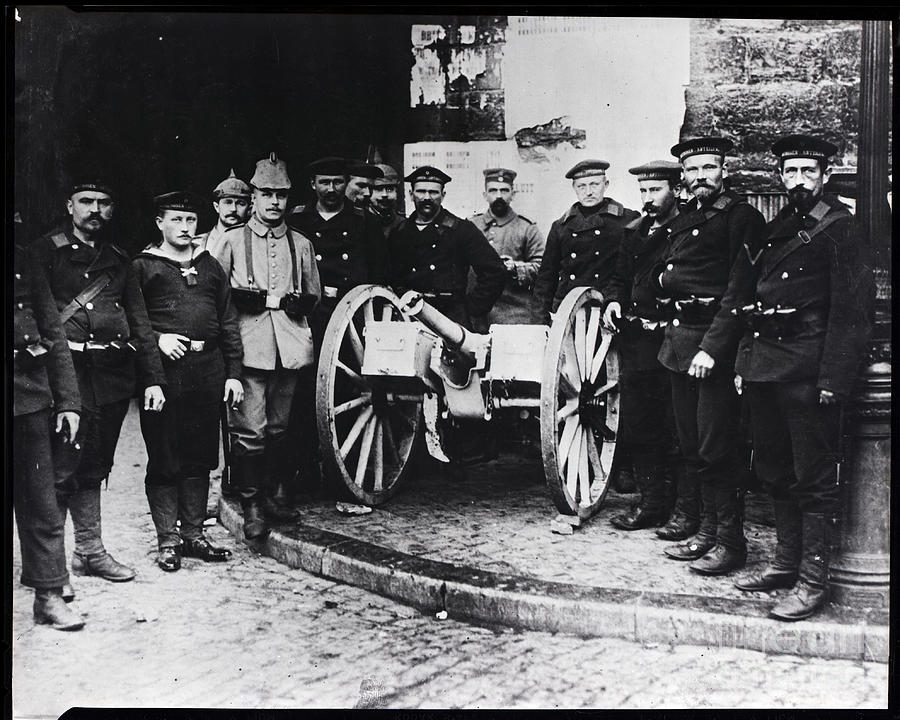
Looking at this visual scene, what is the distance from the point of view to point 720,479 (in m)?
4.55

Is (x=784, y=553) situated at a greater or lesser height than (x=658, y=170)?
lesser

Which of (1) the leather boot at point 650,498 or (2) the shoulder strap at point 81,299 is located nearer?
(2) the shoulder strap at point 81,299

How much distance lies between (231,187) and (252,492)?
1.58 meters

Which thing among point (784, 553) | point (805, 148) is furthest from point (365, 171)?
point (784, 553)

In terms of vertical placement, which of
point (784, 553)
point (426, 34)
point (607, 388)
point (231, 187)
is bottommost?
point (784, 553)

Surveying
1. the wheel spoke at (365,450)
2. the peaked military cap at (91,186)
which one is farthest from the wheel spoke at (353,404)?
the peaked military cap at (91,186)

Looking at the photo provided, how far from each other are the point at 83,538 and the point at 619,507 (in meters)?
2.77

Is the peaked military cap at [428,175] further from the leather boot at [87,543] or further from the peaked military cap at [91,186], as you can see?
the leather boot at [87,543]

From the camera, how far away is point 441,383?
5.04 m

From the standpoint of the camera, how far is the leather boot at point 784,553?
433 centimetres

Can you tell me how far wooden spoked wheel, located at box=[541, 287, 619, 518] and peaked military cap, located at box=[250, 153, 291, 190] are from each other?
157cm

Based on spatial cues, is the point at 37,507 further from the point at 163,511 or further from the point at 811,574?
the point at 811,574

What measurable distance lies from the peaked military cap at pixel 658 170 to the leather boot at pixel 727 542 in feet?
5.22
